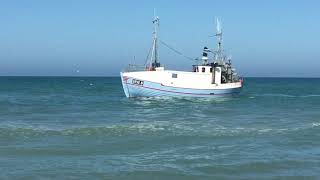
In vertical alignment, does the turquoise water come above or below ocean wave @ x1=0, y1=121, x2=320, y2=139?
above

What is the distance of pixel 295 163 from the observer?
16.2m

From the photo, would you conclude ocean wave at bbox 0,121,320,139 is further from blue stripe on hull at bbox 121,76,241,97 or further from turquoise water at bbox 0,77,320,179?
blue stripe on hull at bbox 121,76,241,97

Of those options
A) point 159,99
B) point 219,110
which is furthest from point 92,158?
point 159,99

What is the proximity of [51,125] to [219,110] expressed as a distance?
16407mm

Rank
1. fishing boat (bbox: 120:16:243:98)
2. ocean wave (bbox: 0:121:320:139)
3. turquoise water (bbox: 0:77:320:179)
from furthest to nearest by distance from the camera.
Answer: fishing boat (bbox: 120:16:243:98) → ocean wave (bbox: 0:121:320:139) → turquoise water (bbox: 0:77:320:179)

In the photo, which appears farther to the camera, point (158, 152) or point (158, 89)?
point (158, 89)

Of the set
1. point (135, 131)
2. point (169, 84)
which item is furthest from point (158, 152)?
point (169, 84)

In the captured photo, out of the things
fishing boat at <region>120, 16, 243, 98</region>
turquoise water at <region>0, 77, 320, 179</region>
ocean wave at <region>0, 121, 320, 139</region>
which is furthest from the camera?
fishing boat at <region>120, 16, 243, 98</region>

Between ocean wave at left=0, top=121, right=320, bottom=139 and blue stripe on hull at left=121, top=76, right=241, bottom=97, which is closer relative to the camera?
ocean wave at left=0, top=121, right=320, bottom=139

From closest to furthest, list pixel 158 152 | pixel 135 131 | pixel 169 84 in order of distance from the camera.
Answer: pixel 158 152
pixel 135 131
pixel 169 84

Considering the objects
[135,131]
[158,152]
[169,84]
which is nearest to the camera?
[158,152]

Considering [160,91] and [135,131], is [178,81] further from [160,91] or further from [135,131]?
[135,131]

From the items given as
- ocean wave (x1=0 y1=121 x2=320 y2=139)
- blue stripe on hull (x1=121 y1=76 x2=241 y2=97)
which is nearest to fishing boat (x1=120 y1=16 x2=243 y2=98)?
blue stripe on hull (x1=121 y1=76 x2=241 y2=97)

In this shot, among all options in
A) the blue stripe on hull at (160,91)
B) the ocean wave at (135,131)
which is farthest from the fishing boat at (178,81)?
the ocean wave at (135,131)
